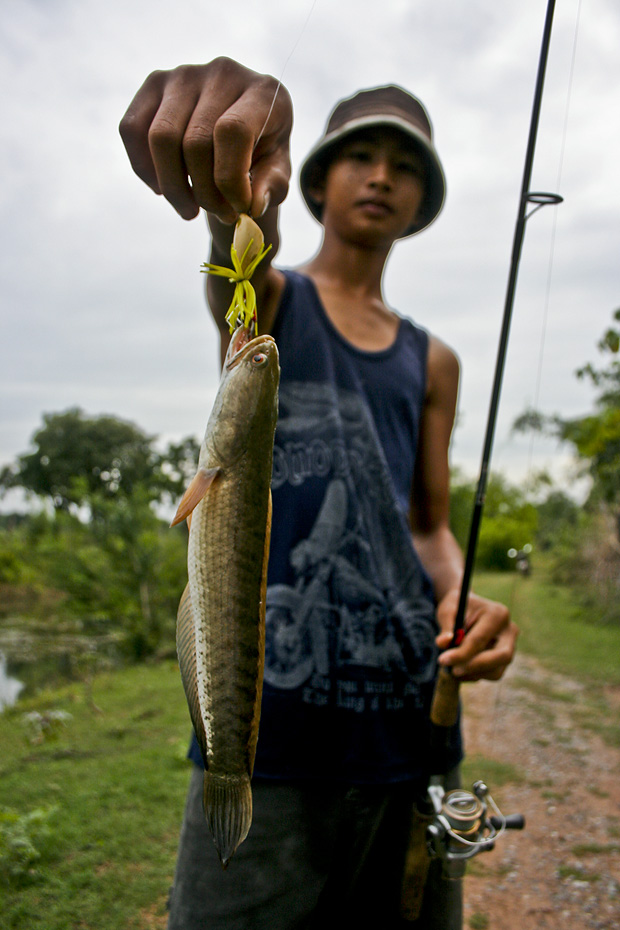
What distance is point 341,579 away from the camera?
206 cm

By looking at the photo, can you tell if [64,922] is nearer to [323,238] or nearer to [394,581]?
[394,581]

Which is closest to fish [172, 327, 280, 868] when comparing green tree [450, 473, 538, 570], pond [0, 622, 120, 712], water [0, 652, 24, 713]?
pond [0, 622, 120, 712]

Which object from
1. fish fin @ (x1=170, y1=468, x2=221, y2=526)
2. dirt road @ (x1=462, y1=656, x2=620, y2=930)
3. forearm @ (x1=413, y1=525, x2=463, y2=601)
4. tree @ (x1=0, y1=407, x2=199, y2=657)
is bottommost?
dirt road @ (x1=462, y1=656, x2=620, y2=930)

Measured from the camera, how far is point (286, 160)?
1661mm

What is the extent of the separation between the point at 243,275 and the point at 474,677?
141 cm

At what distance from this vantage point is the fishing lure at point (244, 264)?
1326 mm

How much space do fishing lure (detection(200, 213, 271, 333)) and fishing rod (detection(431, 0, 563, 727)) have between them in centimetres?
104

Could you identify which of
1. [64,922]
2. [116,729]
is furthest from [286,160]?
[116,729]

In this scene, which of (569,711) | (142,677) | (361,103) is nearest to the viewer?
(361,103)

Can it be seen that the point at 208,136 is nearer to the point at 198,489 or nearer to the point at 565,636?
the point at 198,489

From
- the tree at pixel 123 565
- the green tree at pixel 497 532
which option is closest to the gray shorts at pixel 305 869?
the tree at pixel 123 565

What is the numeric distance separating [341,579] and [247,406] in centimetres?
87

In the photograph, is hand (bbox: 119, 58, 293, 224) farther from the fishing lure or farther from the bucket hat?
the bucket hat

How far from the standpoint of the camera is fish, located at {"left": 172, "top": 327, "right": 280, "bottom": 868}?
1.32 metres
